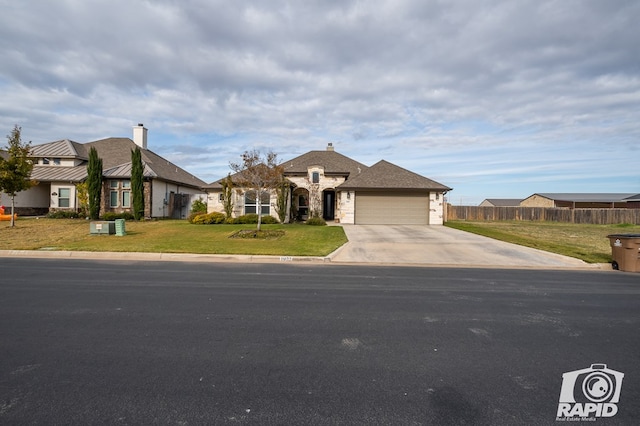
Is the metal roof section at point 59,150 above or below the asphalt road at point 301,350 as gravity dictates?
above

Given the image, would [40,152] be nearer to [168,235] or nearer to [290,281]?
[168,235]

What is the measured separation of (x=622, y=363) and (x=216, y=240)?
590 inches

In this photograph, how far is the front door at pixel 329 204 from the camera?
31.7m

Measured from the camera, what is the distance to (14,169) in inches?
811

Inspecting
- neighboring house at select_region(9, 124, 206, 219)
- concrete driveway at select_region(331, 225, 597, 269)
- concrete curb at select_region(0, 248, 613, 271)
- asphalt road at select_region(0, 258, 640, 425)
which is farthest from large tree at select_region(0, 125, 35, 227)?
concrete driveway at select_region(331, 225, 597, 269)

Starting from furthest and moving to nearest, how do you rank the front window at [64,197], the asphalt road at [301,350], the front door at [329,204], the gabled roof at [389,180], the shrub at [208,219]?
1. the front door at [329,204]
2. the front window at [64,197]
3. the gabled roof at [389,180]
4. the shrub at [208,219]
5. the asphalt road at [301,350]

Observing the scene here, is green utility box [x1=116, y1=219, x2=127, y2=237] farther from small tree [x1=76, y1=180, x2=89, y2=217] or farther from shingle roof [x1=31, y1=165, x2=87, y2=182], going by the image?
shingle roof [x1=31, y1=165, x2=87, y2=182]

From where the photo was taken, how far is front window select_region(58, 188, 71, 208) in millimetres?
28641

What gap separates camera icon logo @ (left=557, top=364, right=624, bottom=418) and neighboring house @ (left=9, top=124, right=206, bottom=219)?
28.3m

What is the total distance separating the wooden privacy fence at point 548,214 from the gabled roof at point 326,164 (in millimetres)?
20181

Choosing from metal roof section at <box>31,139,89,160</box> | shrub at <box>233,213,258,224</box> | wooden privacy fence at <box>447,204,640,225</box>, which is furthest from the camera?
wooden privacy fence at <box>447,204,640,225</box>

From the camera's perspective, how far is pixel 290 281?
345 inches

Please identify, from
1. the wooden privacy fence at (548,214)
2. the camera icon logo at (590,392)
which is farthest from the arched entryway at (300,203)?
the camera icon logo at (590,392)

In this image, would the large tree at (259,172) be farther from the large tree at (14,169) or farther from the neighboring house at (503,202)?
the neighboring house at (503,202)
